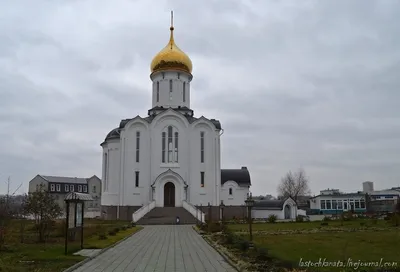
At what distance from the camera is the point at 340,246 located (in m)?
16.2

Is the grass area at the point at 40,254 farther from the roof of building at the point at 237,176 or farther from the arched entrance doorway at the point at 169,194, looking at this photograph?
the roof of building at the point at 237,176

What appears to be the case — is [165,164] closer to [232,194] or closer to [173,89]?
[232,194]

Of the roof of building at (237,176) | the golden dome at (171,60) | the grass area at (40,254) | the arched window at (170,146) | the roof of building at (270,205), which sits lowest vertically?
the grass area at (40,254)

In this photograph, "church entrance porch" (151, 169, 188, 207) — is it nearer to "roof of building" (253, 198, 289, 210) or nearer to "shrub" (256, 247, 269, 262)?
"roof of building" (253, 198, 289, 210)

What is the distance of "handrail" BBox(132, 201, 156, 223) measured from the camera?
3572 cm

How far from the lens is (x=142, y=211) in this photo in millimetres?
37188

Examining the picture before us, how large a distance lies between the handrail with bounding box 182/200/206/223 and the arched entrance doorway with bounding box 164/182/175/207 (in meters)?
1.73

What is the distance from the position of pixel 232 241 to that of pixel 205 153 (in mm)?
25386

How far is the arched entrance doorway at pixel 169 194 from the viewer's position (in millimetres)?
40906

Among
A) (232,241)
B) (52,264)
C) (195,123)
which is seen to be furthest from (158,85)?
(52,264)

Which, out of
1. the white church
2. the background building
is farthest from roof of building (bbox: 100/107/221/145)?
the background building

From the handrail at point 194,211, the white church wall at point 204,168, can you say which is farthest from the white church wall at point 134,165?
the white church wall at point 204,168

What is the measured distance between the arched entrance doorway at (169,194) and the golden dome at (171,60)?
13.1 m

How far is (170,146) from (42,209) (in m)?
23.2
